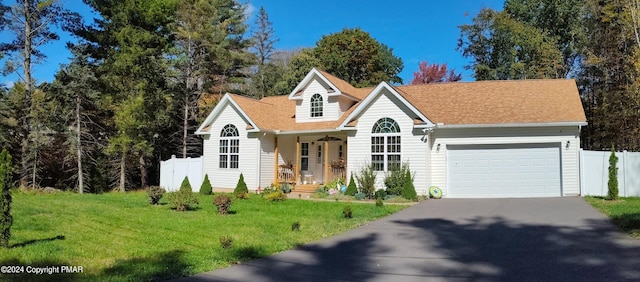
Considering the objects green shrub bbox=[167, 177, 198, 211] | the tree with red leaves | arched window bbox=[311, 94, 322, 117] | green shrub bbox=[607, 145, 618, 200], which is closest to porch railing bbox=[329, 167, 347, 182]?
arched window bbox=[311, 94, 322, 117]

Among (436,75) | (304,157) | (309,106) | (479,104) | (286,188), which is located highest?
(436,75)

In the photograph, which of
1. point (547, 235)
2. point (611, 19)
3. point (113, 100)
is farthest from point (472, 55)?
point (547, 235)

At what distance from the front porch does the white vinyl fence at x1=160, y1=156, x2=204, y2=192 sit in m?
4.24

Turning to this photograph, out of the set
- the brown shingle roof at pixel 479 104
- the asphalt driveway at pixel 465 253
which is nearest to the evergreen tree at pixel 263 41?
the brown shingle roof at pixel 479 104

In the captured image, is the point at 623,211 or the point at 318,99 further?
the point at 318,99

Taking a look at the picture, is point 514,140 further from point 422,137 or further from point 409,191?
point 409,191

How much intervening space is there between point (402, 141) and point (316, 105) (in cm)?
550

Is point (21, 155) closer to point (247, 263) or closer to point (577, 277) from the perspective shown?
point (247, 263)

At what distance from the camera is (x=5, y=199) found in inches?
289

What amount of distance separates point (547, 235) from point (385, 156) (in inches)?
381

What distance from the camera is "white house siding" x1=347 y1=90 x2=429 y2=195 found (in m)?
18.0

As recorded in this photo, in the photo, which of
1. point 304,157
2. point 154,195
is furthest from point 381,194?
point 154,195

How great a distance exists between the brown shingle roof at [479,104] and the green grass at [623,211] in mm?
3449

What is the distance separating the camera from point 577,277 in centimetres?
604
